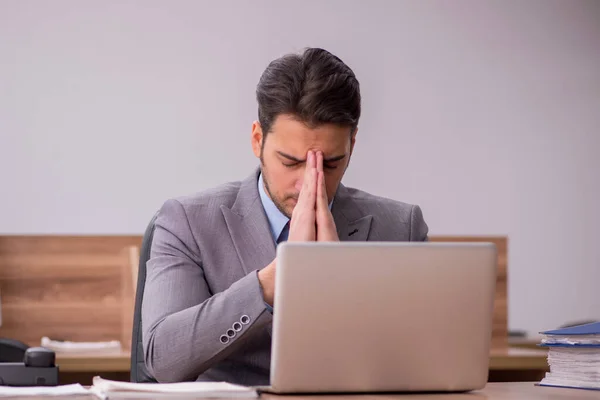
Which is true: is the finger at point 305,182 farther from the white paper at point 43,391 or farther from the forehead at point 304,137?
the white paper at point 43,391

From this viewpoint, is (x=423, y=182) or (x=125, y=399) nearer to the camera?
(x=125, y=399)

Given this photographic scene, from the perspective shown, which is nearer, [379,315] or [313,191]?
[379,315]

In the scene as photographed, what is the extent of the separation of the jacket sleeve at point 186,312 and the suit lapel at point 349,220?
1.09 ft

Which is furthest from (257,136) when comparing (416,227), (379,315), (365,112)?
(365,112)

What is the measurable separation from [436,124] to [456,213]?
499mm

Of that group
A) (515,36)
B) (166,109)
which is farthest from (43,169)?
(515,36)

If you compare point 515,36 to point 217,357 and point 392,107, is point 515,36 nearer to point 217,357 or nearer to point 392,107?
point 392,107

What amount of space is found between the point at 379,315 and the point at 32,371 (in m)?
0.58

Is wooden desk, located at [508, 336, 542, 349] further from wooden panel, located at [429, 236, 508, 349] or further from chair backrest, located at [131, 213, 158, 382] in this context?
chair backrest, located at [131, 213, 158, 382]

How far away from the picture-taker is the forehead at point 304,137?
6.28 ft

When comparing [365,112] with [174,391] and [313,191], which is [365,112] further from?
[174,391]

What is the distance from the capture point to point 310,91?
1936 millimetres

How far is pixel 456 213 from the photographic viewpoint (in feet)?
16.3

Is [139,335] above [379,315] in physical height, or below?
below
